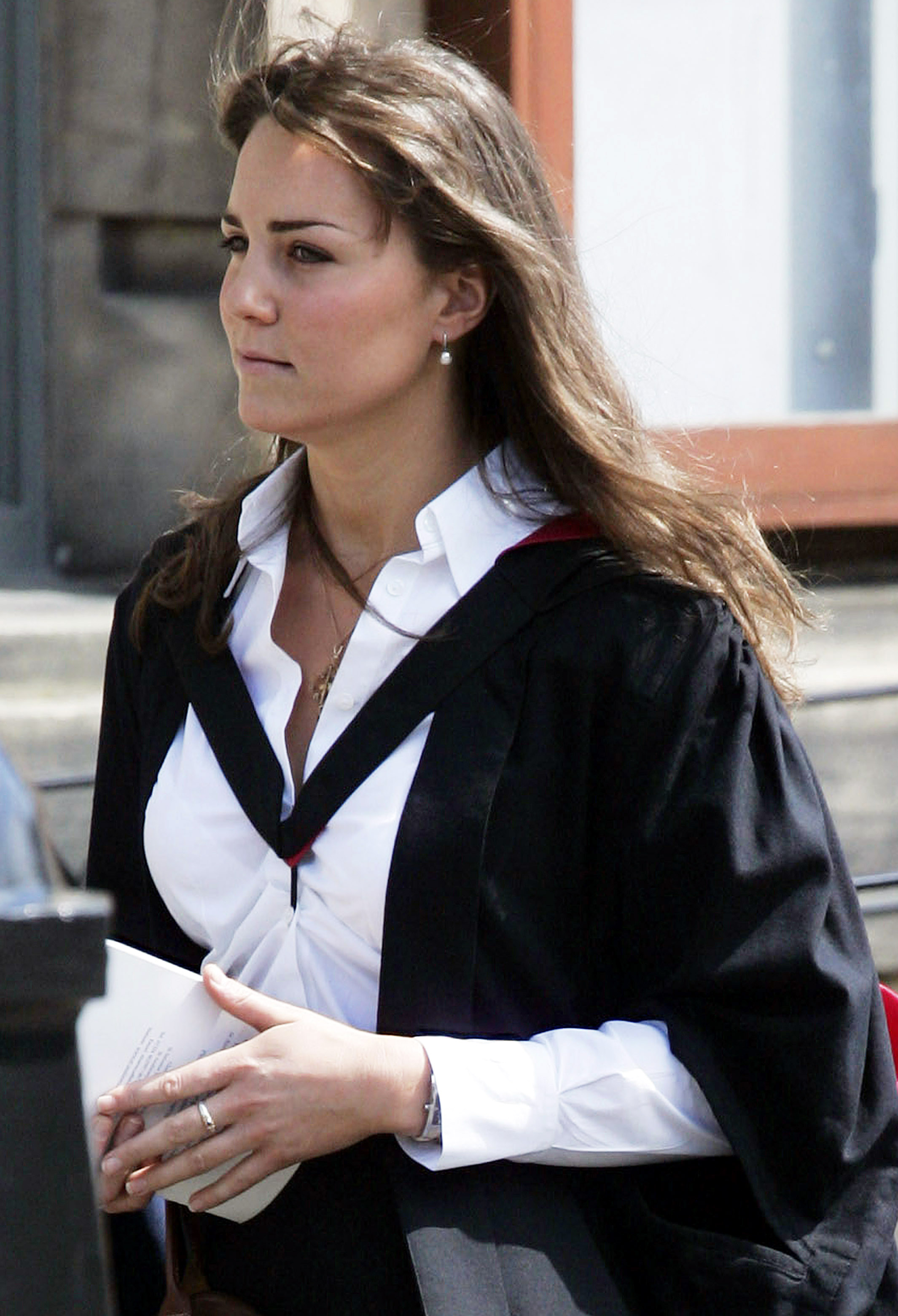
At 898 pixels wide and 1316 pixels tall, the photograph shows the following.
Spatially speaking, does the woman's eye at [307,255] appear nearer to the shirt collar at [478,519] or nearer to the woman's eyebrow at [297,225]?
the woman's eyebrow at [297,225]

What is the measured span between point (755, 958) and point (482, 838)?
288 mm

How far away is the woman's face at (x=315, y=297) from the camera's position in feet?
6.66

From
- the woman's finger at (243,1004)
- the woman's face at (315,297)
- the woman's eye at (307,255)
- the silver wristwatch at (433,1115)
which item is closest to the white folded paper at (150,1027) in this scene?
→ the woman's finger at (243,1004)

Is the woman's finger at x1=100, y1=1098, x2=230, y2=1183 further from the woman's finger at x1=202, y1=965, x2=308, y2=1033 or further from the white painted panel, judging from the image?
the white painted panel

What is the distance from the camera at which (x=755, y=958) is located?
181 centimetres

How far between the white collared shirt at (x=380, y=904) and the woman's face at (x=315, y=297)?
0.16 meters

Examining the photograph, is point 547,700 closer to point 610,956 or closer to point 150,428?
point 610,956

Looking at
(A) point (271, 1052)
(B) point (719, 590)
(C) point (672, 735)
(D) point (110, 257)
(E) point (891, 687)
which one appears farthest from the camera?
(D) point (110, 257)

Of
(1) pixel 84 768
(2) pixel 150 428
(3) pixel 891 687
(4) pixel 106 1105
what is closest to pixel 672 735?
(4) pixel 106 1105

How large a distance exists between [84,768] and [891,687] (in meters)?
1.53

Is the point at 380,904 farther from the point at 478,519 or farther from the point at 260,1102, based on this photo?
the point at 478,519

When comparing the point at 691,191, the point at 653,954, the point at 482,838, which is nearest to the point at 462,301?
the point at 482,838

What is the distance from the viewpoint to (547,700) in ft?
6.27

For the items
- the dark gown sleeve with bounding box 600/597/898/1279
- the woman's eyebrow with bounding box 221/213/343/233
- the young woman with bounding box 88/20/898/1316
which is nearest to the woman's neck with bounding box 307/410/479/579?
the young woman with bounding box 88/20/898/1316
